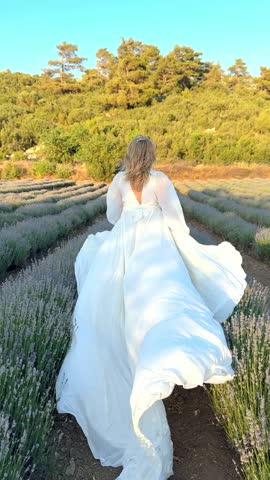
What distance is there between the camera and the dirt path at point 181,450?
2250 millimetres

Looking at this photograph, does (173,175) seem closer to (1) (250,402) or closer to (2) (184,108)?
(2) (184,108)

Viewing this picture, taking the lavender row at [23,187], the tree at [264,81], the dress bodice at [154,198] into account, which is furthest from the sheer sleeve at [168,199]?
the tree at [264,81]

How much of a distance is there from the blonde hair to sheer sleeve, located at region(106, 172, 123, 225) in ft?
0.73

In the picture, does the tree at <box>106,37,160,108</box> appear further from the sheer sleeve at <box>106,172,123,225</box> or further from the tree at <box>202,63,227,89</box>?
the sheer sleeve at <box>106,172,123,225</box>

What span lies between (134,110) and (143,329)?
54.3 m

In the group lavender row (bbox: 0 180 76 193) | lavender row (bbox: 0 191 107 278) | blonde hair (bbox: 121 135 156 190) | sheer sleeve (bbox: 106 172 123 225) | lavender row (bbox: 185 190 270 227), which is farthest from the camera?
lavender row (bbox: 0 180 76 193)

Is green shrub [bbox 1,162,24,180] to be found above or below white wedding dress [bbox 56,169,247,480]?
below

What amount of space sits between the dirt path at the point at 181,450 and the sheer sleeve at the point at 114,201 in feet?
5.06

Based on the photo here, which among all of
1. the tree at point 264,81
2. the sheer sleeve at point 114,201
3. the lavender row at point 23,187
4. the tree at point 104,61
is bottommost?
the lavender row at point 23,187

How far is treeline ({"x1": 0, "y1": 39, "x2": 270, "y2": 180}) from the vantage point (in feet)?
123

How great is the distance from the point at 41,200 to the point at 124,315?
11.1m

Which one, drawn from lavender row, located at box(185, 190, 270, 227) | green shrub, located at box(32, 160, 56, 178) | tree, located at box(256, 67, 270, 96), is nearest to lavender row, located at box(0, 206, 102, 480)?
lavender row, located at box(185, 190, 270, 227)

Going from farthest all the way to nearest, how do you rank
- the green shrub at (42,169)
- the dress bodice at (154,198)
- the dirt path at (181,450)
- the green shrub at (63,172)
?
the green shrub at (42,169) < the green shrub at (63,172) < the dress bodice at (154,198) < the dirt path at (181,450)

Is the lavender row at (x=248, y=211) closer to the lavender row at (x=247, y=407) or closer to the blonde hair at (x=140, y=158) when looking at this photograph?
the blonde hair at (x=140, y=158)
